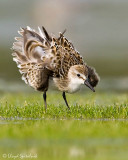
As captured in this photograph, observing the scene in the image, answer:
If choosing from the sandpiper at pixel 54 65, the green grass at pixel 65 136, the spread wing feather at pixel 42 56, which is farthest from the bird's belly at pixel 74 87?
the green grass at pixel 65 136

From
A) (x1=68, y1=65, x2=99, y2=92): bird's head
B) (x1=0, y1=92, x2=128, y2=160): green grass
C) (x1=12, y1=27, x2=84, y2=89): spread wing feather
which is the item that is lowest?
(x1=0, y1=92, x2=128, y2=160): green grass

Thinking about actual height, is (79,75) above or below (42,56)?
below

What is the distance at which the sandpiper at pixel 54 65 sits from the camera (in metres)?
12.0

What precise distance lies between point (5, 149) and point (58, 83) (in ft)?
16.3

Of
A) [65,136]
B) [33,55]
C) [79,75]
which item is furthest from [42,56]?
[65,136]

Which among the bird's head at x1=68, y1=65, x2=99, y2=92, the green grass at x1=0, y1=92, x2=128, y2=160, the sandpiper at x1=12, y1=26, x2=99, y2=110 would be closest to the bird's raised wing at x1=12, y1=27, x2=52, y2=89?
the sandpiper at x1=12, y1=26, x2=99, y2=110

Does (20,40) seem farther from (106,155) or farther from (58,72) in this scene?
(106,155)

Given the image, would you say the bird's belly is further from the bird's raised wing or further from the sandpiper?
the bird's raised wing

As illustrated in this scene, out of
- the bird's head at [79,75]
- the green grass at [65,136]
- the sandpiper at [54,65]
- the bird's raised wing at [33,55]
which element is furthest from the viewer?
the bird's raised wing at [33,55]

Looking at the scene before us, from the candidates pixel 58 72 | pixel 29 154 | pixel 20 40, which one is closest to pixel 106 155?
pixel 29 154

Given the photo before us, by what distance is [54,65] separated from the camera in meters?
12.0

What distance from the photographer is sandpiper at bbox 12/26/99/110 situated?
39.4 feet

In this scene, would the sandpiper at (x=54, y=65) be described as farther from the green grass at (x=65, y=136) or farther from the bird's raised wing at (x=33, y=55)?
the green grass at (x=65, y=136)

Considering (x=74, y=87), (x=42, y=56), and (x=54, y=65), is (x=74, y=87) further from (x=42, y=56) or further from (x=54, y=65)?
(x=42, y=56)
